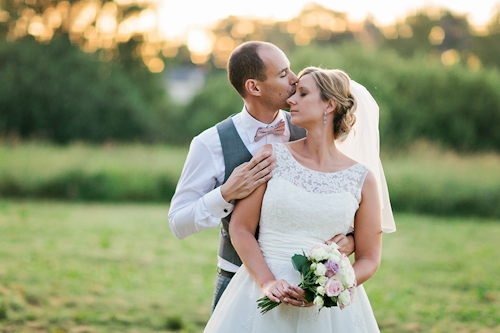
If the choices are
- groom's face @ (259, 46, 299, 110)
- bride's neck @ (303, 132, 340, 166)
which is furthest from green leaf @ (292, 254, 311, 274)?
groom's face @ (259, 46, 299, 110)

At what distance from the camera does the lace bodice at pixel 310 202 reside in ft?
8.09

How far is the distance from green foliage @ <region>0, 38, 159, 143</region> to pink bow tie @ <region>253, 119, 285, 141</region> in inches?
856

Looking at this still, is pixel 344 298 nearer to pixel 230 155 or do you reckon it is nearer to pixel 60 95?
pixel 230 155

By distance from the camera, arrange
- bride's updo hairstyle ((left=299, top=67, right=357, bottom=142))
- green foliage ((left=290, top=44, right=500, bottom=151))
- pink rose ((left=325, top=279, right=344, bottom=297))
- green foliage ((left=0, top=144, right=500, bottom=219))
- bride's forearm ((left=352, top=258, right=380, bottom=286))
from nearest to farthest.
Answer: pink rose ((left=325, top=279, right=344, bottom=297)) → bride's forearm ((left=352, top=258, right=380, bottom=286)) → bride's updo hairstyle ((left=299, top=67, right=357, bottom=142)) → green foliage ((left=0, top=144, right=500, bottom=219)) → green foliage ((left=290, top=44, right=500, bottom=151))

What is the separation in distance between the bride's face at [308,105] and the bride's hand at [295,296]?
2.96 feet

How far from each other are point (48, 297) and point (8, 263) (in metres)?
1.84

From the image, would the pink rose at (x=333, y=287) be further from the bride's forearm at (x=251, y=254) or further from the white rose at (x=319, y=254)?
the bride's forearm at (x=251, y=254)

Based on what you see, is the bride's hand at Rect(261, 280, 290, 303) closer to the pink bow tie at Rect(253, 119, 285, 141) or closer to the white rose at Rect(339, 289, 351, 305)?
the white rose at Rect(339, 289, 351, 305)

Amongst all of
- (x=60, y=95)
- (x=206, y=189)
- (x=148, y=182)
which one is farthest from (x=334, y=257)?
(x=60, y=95)

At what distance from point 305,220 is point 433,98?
21.6m

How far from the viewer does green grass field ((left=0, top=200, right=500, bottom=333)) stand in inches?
216

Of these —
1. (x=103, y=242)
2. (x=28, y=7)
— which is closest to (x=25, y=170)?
(x=103, y=242)

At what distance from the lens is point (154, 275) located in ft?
23.9

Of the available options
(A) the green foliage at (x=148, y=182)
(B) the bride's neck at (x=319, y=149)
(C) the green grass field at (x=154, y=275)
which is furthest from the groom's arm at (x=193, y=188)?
(A) the green foliage at (x=148, y=182)
